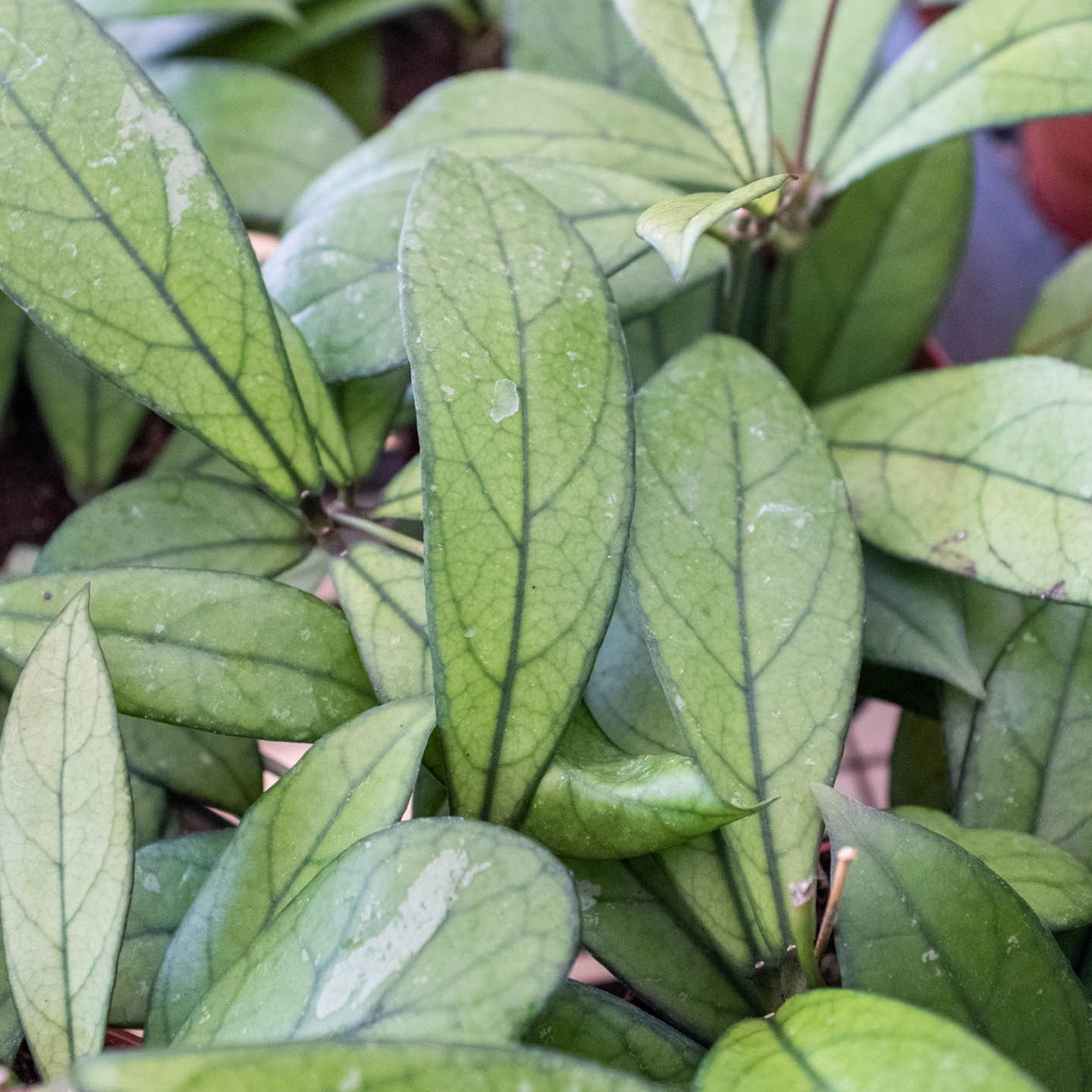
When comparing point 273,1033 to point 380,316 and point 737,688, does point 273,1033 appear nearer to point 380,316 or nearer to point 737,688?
point 737,688

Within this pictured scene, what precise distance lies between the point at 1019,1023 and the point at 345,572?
12.6 inches

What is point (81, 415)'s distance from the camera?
26.3 inches

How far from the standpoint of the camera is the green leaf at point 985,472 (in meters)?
0.45

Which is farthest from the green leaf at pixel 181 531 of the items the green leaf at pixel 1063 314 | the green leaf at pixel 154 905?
the green leaf at pixel 1063 314

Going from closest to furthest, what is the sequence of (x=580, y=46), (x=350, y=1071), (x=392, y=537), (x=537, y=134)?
(x=350, y=1071) < (x=392, y=537) < (x=537, y=134) < (x=580, y=46)

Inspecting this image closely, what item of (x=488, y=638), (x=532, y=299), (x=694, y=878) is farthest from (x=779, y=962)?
(x=532, y=299)

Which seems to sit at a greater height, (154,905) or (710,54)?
(710,54)

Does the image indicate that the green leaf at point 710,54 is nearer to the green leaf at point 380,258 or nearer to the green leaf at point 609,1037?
the green leaf at point 380,258

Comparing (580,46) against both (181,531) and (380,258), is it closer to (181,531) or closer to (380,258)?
(380,258)

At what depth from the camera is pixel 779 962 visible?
1.36ft

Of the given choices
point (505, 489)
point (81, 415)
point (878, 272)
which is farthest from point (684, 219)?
point (81, 415)

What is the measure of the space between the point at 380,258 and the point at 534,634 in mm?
229

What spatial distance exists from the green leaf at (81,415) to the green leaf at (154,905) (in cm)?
30

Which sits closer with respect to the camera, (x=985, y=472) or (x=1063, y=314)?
(x=985, y=472)
